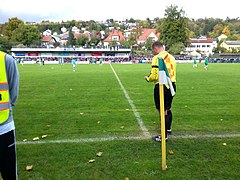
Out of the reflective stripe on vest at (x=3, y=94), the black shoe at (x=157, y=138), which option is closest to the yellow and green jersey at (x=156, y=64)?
the black shoe at (x=157, y=138)

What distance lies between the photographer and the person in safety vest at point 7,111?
2807 mm

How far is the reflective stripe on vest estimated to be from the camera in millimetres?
2773

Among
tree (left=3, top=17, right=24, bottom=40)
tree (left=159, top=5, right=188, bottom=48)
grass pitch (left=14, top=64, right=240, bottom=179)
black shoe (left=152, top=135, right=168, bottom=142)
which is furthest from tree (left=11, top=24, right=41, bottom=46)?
black shoe (left=152, top=135, right=168, bottom=142)

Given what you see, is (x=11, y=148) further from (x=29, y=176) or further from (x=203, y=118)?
(x=203, y=118)

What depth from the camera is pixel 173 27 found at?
260 feet

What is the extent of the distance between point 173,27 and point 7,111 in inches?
3170

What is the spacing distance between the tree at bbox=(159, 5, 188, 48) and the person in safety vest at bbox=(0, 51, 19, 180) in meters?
79.6

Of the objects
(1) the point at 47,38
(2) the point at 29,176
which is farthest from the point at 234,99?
(1) the point at 47,38

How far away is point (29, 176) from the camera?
426 cm

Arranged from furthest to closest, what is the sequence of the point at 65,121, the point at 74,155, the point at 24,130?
1. the point at 65,121
2. the point at 24,130
3. the point at 74,155

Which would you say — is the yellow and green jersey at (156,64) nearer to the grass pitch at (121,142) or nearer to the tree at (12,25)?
the grass pitch at (121,142)

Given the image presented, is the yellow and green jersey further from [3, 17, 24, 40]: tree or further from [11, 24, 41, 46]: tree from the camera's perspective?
[3, 17, 24, 40]: tree

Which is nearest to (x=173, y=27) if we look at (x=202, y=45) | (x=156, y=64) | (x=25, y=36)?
(x=202, y=45)

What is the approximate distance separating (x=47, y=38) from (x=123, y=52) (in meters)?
66.9
